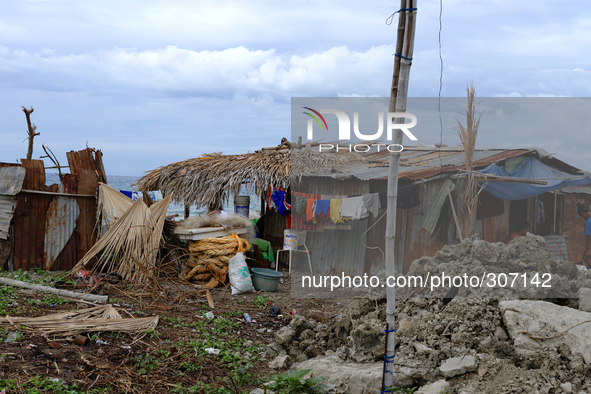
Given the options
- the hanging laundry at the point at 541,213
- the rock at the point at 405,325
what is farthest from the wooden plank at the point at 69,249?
the hanging laundry at the point at 541,213

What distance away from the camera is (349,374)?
3.64 meters

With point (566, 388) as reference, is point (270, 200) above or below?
above

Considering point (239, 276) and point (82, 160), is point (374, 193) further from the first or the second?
point (82, 160)

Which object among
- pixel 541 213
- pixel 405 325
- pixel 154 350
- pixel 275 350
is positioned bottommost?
pixel 275 350

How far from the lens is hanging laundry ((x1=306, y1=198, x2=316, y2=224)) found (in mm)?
8172

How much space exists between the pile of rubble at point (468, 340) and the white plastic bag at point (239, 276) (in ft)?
7.74

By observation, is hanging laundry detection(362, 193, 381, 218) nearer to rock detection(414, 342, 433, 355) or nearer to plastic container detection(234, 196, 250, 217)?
plastic container detection(234, 196, 250, 217)

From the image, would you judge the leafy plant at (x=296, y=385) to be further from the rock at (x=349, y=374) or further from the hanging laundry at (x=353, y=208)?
the hanging laundry at (x=353, y=208)

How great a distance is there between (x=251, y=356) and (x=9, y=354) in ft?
7.05

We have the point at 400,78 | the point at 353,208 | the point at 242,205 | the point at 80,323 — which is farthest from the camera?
the point at 242,205

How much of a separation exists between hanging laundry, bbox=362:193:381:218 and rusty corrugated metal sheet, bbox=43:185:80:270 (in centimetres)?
523

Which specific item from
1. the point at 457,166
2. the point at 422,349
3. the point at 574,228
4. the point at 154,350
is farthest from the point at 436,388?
the point at 574,228

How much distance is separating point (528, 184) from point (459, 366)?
13.0 feet

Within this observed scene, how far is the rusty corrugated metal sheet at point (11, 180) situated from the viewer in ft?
24.2
